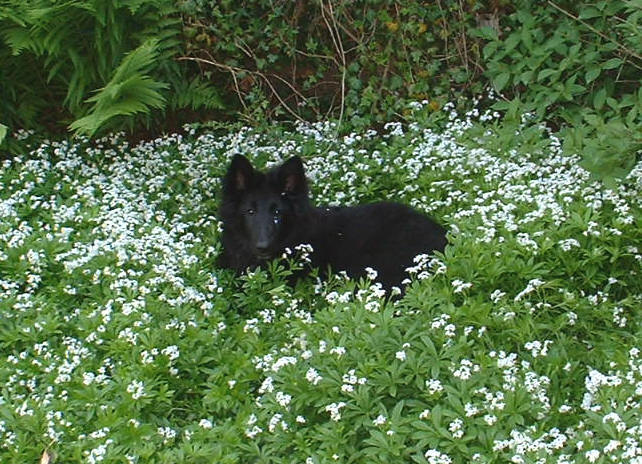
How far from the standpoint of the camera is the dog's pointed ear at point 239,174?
6809mm

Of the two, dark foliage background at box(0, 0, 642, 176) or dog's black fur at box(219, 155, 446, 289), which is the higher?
dark foliage background at box(0, 0, 642, 176)

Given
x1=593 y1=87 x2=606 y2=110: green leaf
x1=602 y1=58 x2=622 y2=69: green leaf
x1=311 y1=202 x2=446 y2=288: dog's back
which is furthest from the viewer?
x1=593 y1=87 x2=606 y2=110: green leaf

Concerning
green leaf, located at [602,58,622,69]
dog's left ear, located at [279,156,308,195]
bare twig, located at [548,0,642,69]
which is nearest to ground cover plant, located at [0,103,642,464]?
dog's left ear, located at [279,156,308,195]

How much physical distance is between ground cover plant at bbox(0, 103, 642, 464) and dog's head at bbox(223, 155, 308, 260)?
0.77 ft

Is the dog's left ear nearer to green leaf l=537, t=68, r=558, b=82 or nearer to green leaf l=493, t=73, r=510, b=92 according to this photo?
green leaf l=493, t=73, r=510, b=92

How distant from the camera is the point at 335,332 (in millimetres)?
5098

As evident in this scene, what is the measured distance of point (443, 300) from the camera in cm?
530

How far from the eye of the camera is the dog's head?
6832mm

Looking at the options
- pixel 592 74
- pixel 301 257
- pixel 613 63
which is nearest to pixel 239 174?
pixel 301 257

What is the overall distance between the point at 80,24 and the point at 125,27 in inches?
16.3

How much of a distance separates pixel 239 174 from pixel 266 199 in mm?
281

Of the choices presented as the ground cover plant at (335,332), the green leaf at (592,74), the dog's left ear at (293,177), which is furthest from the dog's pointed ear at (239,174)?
the green leaf at (592,74)

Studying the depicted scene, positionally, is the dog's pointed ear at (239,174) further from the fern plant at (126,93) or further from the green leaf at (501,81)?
the green leaf at (501,81)

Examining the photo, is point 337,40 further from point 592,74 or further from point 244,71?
point 592,74
